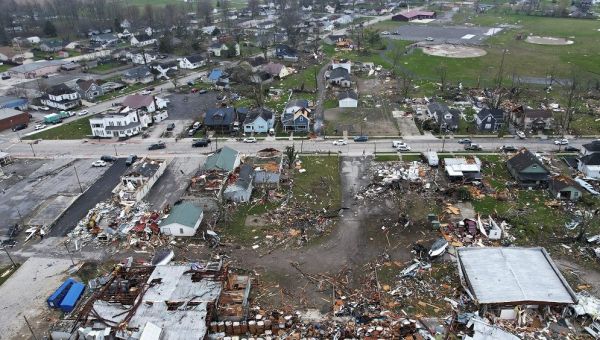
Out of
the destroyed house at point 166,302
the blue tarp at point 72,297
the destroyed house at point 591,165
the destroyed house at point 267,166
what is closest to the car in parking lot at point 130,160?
the destroyed house at point 267,166

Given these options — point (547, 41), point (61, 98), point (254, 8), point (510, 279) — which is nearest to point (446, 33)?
point (547, 41)

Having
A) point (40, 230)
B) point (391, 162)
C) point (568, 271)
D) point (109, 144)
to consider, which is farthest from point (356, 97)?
point (40, 230)

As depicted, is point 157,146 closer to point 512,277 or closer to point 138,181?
point 138,181

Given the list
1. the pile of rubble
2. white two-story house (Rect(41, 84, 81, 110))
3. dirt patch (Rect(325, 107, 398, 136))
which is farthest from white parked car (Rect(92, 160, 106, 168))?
dirt patch (Rect(325, 107, 398, 136))

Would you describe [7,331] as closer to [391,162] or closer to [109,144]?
[109,144]

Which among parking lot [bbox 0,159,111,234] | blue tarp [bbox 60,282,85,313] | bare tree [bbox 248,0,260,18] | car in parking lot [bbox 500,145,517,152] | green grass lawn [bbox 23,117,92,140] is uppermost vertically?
bare tree [bbox 248,0,260,18]

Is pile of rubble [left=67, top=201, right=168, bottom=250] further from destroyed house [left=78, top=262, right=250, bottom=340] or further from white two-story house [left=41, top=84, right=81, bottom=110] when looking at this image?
white two-story house [left=41, top=84, right=81, bottom=110]

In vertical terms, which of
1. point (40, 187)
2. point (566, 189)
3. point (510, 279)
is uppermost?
point (40, 187)
